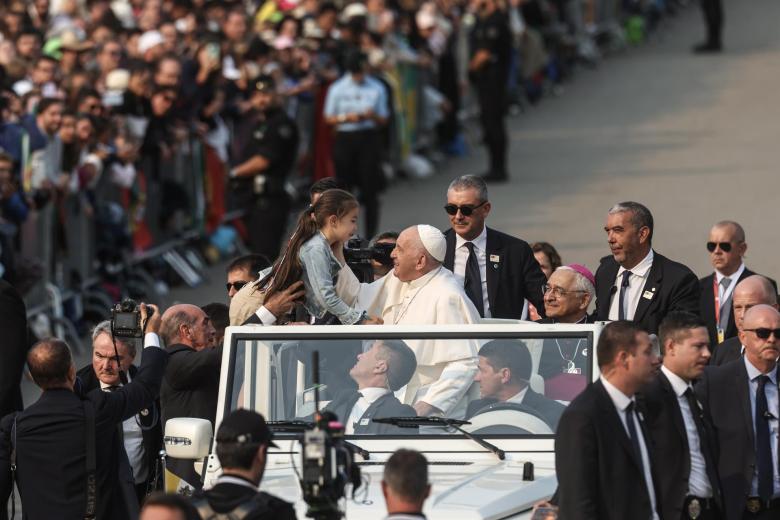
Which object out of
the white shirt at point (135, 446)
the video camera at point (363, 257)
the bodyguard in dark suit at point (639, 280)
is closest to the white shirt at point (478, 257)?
the video camera at point (363, 257)

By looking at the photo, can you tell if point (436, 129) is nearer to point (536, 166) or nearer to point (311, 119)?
point (536, 166)

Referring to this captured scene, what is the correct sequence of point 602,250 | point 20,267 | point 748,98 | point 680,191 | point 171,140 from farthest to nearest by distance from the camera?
point 748,98
point 680,191
point 602,250
point 171,140
point 20,267

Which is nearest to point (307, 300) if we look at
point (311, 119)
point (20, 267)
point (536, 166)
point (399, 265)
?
point (399, 265)

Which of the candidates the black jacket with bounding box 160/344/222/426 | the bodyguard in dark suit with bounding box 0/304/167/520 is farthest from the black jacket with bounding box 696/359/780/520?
the bodyguard in dark suit with bounding box 0/304/167/520

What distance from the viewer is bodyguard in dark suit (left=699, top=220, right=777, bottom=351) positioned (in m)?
12.8

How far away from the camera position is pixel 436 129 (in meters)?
27.9

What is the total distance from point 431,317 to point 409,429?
3.87ft

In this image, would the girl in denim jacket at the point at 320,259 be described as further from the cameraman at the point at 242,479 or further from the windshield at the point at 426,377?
the cameraman at the point at 242,479

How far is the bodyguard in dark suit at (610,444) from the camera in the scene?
26.2 feet

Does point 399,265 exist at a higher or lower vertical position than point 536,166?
lower

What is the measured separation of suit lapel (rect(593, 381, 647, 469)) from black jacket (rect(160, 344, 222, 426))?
2700 millimetres

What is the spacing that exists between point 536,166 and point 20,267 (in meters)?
13.0

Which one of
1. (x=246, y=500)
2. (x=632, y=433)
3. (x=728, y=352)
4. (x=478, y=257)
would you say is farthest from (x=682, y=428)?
(x=478, y=257)

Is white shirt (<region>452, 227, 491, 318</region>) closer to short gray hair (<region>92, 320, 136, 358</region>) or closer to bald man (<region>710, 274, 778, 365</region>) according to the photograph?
bald man (<region>710, 274, 778, 365</region>)
